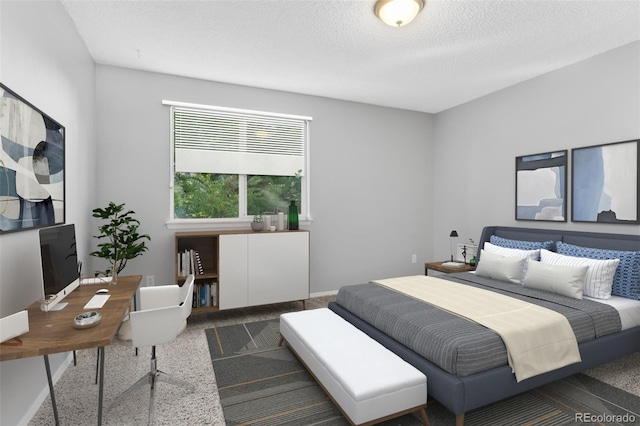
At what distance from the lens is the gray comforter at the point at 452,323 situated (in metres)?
1.95

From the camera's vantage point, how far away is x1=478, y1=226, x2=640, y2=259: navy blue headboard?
2.94 metres

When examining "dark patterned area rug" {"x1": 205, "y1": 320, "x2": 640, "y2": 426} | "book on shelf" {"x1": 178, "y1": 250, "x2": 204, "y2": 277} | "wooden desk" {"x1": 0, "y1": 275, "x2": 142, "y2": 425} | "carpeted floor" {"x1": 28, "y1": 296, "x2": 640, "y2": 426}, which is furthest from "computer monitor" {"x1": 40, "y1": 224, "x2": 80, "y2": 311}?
"book on shelf" {"x1": 178, "y1": 250, "x2": 204, "y2": 277}

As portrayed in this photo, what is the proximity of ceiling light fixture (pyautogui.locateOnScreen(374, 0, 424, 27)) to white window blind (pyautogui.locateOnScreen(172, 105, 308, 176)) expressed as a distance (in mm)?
2137

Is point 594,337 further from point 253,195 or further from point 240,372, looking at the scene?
point 253,195

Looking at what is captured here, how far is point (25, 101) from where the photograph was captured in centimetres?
196

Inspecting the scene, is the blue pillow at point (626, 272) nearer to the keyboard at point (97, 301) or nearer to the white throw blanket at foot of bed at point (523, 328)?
the white throw blanket at foot of bed at point (523, 328)

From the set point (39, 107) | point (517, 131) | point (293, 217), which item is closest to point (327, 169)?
point (293, 217)

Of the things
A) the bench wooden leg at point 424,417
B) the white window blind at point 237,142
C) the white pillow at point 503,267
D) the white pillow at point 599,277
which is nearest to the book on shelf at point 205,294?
the white window blind at point 237,142

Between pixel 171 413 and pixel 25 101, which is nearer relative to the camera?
pixel 25 101

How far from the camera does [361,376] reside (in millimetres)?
1882

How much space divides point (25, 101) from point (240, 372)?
2.31 m

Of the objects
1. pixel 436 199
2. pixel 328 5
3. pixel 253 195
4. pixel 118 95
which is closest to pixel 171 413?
pixel 253 195

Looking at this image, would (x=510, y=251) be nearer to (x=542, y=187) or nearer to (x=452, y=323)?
(x=542, y=187)

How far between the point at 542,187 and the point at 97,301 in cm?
440
